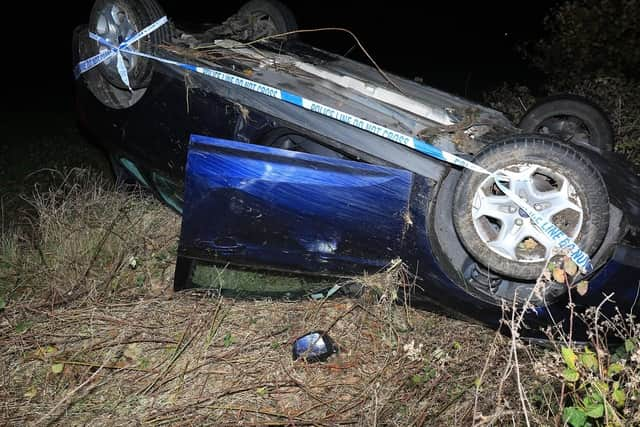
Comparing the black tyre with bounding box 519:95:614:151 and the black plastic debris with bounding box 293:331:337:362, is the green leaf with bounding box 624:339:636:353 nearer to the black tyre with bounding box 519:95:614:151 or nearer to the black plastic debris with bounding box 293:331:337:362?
the black plastic debris with bounding box 293:331:337:362

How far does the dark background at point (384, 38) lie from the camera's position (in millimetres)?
8359

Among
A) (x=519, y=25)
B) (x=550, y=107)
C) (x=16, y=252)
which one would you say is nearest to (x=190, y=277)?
(x=16, y=252)

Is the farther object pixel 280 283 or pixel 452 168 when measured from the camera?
pixel 280 283

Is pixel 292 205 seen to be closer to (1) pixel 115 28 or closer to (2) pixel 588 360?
(2) pixel 588 360

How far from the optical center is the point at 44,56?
30.6 ft

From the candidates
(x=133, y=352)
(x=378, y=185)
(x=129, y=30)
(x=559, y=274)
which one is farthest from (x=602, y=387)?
(x=129, y=30)

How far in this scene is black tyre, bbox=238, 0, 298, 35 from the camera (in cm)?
452

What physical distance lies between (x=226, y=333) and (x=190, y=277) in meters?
0.36

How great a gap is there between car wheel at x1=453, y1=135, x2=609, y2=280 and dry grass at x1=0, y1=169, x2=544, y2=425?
0.39m

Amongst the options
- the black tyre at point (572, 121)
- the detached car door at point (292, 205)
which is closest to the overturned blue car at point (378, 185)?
the detached car door at point (292, 205)

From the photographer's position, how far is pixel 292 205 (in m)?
2.90

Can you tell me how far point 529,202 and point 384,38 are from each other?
9271mm

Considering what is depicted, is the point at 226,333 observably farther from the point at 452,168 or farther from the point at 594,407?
the point at 594,407

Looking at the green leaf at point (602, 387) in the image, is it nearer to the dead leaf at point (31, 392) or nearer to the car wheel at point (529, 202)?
the car wheel at point (529, 202)
